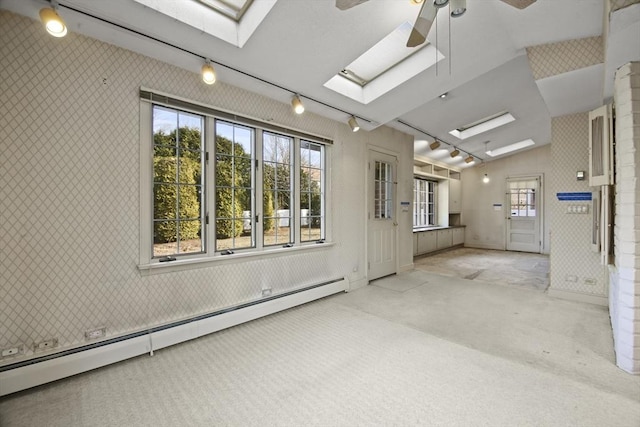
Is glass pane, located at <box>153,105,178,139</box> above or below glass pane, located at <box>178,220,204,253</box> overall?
above

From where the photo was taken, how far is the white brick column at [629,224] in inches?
86.0

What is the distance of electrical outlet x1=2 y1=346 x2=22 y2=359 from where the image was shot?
1.92m

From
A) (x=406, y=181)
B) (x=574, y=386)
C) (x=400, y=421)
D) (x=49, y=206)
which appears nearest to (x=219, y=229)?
(x=49, y=206)

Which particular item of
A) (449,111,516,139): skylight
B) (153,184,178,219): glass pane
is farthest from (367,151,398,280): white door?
(153,184,178,219): glass pane

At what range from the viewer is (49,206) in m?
2.08

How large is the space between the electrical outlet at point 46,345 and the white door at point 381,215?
13.2 feet

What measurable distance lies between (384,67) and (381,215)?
2.57 m

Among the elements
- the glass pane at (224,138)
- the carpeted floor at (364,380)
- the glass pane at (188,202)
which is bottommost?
the carpeted floor at (364,380)

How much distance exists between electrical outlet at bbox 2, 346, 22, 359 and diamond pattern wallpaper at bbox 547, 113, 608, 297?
610 cm

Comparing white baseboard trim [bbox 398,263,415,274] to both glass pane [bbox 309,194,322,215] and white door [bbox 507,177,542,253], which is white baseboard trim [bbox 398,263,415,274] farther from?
white door [bbox 507,177,542,253]

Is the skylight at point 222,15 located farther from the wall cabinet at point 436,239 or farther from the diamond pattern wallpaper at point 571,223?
the wall cabinet at point 436,239

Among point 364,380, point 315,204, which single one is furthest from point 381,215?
point 364,380

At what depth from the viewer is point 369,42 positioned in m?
2.68

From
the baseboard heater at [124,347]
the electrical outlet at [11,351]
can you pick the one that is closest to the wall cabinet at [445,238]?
the baseboard heater at [124,347]
